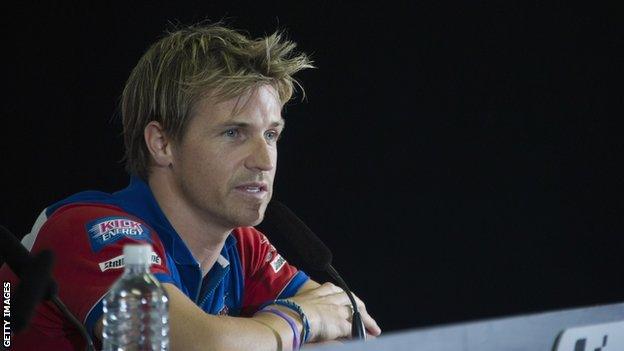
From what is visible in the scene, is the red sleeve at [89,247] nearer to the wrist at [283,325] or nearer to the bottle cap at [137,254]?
the wrist at [283,325]

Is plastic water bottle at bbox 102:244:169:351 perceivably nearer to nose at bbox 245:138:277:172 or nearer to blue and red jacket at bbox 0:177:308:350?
blue and red jacket at bbox 0:177:308:350

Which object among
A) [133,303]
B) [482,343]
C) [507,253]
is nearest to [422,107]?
[507,253]

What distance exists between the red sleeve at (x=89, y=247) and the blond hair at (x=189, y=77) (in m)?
0.24

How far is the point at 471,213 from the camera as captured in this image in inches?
122

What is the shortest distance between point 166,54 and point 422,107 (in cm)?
142

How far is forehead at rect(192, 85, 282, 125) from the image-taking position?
5.68 ft

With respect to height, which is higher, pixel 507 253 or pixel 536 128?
pixel 536 128

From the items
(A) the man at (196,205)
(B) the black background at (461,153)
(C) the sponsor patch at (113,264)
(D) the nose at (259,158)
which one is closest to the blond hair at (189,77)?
(A) the man at (196,205)

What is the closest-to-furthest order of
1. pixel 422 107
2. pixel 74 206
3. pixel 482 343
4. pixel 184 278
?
pixel 482 343
pixel 74 206
pixel 184 278
pixel 422 107

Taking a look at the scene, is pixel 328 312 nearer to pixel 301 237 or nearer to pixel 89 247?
pixel 301 237

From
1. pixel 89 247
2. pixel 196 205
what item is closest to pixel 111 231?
pixel 89 247

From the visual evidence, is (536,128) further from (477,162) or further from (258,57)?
(258,57)

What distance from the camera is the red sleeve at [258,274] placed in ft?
6.40

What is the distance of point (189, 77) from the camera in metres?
1.77
